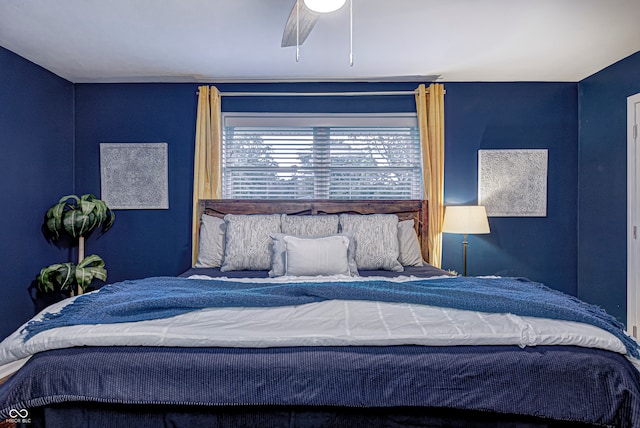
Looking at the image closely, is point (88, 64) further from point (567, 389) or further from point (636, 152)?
point (636, 152)

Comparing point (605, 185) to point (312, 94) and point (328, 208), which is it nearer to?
point (328, 208)

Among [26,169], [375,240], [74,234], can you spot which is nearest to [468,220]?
[375,240]

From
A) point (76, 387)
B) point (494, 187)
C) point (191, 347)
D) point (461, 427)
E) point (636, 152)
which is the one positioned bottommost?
point (461, 427)

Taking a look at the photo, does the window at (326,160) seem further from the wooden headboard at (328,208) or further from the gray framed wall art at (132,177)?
the gray framed wall art at (132,177)

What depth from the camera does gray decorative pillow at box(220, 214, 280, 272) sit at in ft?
9.36

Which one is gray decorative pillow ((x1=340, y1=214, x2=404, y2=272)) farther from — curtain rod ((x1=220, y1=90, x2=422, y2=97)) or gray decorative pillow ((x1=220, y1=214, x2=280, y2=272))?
curtain rod ((x1=220, y1=90, x2=422, y2=97))

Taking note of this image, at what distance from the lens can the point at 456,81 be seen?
3730 millimetres

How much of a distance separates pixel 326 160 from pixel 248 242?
1.33 metres

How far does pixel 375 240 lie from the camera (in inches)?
115

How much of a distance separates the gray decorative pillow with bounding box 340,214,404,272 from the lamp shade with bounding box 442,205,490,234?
0.67m

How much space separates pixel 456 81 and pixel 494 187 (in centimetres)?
111

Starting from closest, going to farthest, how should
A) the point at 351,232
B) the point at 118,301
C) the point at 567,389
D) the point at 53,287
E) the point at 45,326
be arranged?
the point at 567,389 → the point at 45,326 → the point at 118,301 → the point at 351,232 → the point at 53,287

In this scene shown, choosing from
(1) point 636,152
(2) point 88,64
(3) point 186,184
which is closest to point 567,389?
(1) point 636,152

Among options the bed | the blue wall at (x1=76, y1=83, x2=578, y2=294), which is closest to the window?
the blue wall at (x1=76, y1=83, x2=578, y2=294)
